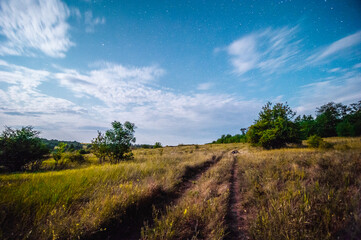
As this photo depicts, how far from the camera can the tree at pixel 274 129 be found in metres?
17.4

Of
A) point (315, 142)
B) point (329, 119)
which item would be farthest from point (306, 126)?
point (329, 119)

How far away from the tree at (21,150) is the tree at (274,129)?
82.8 ft

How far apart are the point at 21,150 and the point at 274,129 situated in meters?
26.8

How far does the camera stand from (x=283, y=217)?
95.8 inches

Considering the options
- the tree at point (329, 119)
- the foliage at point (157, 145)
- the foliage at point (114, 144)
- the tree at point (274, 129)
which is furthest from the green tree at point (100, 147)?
the tree at point (329, 119)

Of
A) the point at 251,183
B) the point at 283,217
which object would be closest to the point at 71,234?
the point at 283,217

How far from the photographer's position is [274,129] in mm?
17641

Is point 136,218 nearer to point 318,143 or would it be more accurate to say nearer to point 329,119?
point 318,143

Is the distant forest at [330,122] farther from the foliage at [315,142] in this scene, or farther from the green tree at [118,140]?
the green tree at [118,140]

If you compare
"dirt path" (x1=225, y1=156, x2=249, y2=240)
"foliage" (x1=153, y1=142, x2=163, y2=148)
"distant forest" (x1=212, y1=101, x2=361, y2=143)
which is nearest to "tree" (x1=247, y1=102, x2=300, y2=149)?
"distant forest" (x1=212, y1=101, x2=361, y2=143)

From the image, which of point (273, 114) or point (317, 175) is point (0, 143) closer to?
point (317, 175)

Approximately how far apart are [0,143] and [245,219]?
50.9 ft

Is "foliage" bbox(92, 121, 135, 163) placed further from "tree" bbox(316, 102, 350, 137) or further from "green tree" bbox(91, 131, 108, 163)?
"tree" bbox(316, 102, 350, 137)

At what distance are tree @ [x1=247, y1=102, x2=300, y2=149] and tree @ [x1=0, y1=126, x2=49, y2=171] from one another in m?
25.2
